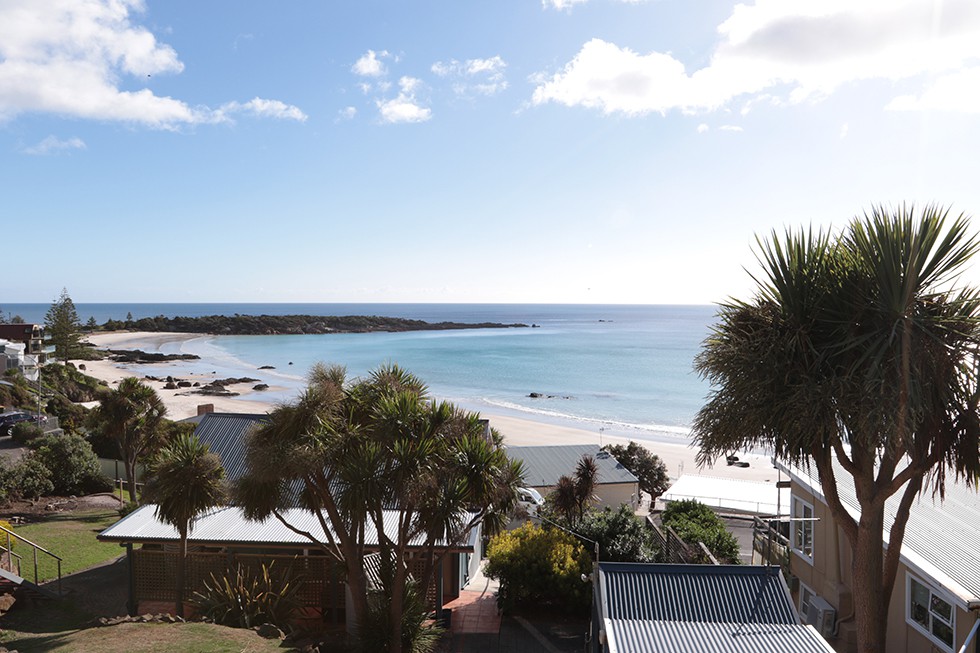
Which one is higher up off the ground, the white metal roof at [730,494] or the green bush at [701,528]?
the green bush at [701,528]

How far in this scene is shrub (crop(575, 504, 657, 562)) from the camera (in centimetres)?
1536

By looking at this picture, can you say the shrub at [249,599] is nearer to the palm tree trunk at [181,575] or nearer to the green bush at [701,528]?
the palm tree trunk at [181,575]

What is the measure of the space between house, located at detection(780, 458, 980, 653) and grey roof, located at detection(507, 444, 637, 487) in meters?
12.2

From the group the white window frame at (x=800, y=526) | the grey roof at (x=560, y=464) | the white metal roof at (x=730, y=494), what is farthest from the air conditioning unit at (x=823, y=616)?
the grey roof at (x=560, y=464)

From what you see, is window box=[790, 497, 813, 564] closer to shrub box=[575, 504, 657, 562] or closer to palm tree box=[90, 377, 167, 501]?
shrub box=[575, 504, 657, 562]

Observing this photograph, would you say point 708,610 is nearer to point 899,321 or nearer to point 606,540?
point 899,321

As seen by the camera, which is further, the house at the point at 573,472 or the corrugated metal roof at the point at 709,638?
the house at the point at 573,472

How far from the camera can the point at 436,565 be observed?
12.1 m

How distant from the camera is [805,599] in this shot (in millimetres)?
12984

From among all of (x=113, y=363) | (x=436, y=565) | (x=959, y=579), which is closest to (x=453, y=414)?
(x=436, y=565)

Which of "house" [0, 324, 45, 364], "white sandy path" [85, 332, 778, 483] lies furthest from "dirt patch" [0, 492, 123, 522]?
"house" [0, 324, 45, 364]

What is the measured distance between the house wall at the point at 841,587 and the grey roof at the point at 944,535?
31cm

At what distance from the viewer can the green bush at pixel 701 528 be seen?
17297 mm

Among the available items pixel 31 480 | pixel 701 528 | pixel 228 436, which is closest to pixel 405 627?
pixel 228 436
